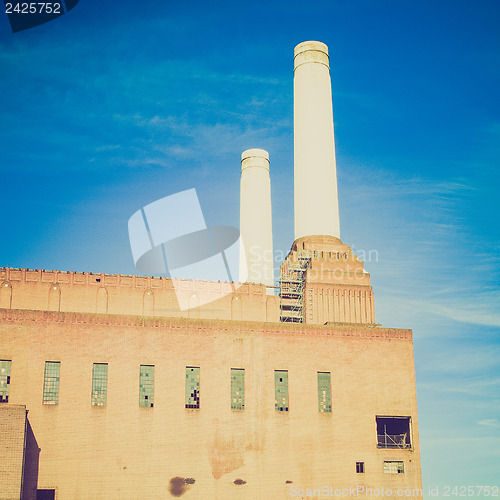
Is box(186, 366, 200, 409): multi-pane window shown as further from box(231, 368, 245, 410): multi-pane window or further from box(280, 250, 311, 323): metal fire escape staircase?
box(280, 250, 311, 323): metal fire escape staircase

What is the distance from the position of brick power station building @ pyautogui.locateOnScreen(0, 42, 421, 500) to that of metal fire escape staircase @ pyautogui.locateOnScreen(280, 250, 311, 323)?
0.14 meters

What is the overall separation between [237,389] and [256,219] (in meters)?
20.8

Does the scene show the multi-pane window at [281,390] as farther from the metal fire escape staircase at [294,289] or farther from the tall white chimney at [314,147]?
the tall white chimney at [314,147]

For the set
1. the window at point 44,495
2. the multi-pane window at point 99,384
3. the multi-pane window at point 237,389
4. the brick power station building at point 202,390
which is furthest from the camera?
the multi-pane window at point 237,389

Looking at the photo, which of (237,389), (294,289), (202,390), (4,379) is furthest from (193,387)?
(294,289)

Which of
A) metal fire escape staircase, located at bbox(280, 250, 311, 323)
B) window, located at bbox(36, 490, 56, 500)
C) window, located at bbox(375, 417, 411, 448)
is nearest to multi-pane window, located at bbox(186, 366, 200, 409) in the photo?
window, located at bbox(36, 490, 56, 500)

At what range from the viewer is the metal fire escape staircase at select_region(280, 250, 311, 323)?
136 feet

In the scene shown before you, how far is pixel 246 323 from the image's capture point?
36.2 m

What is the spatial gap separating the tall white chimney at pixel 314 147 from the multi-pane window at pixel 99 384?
15.1m

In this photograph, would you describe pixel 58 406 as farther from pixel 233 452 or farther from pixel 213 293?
pixel 213 293

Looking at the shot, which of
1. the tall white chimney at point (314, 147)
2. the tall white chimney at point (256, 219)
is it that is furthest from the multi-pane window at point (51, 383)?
the tall white chimney at point (256, 219)

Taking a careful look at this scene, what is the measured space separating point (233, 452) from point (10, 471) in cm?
1018

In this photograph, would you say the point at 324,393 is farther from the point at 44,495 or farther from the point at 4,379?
the point at 4,379

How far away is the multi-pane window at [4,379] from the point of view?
3212cm
